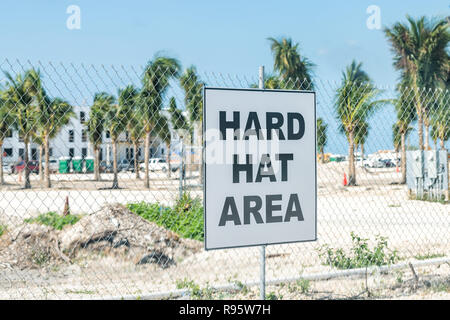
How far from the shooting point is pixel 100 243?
7496 mm

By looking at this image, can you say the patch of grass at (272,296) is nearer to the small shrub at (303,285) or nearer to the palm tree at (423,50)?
the small shrub at (303,285)

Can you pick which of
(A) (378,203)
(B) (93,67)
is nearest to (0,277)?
(B) (93,67)

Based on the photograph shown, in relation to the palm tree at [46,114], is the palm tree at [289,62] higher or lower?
higher

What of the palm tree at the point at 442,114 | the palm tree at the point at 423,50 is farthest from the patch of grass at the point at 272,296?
the palm tree at the point at 423,50

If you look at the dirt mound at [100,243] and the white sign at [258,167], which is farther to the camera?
the dirt mound at [100,243]

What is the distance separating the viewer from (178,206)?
35.3 ft

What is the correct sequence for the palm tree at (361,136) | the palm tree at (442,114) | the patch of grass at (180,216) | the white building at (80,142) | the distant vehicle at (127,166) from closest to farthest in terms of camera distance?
1. the distant vehicle at (127,166)
2. the white building at (80,142)
3. the palm tree at (361,136)
4. the palm tree at (442,114)
5. the patch of grass at (180,216)

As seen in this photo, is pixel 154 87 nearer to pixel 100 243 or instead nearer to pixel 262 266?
pixel 262 266

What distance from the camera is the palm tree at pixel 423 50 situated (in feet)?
87.2

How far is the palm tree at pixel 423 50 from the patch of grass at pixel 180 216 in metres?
20.2

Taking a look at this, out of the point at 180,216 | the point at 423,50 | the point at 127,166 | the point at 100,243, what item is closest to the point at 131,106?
the point at 180,216

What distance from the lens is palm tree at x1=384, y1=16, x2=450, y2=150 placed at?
1047 inches

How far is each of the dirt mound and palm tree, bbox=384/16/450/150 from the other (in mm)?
22604

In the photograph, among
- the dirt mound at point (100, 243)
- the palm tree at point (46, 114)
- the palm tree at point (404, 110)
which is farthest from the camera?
the palm tree at point (404, 110)
